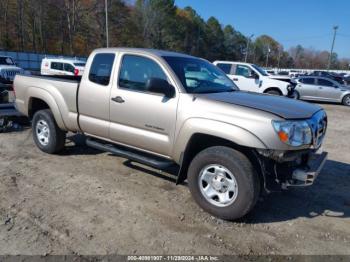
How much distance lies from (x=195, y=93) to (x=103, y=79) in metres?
1.55

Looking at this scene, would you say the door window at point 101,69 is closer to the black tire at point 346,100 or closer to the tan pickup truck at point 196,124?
the tan pickup truck at point 196,124

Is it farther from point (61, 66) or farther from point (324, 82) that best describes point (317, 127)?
point (61, 66)

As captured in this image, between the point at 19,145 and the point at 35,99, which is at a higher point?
the point at 35,99

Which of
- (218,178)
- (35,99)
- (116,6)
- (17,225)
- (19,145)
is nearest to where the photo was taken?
(17,225)

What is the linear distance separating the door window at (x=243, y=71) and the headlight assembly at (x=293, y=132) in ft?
40.7

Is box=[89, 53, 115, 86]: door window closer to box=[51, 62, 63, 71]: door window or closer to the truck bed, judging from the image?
the truck bed

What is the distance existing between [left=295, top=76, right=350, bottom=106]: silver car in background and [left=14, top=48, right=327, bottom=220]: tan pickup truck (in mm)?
15148

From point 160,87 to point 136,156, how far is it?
1.10 m

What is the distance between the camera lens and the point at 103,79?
16.3 feet

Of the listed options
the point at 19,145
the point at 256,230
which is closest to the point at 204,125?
the point at 256,230

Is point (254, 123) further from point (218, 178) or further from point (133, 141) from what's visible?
point (133, 141)

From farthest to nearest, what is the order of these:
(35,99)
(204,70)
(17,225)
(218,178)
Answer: (35,99)
(204,70)
(218,178)
(17,225)

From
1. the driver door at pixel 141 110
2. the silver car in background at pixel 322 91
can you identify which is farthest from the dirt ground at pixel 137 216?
the silver car in background at pixel 322 91

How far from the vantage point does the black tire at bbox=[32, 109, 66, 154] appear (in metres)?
5.78
